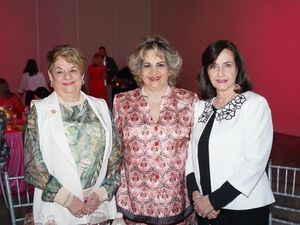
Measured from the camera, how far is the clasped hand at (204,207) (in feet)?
7.26

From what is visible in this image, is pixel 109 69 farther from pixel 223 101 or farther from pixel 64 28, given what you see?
pixel 223 101

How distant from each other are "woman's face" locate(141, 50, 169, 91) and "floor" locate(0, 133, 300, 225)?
3.02m

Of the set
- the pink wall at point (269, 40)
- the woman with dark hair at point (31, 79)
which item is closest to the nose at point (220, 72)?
the pink wall at point (269, 40)

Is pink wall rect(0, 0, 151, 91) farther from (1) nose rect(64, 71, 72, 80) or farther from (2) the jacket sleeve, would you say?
(2) the jacket sleeve

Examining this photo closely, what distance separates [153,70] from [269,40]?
612 centimetres

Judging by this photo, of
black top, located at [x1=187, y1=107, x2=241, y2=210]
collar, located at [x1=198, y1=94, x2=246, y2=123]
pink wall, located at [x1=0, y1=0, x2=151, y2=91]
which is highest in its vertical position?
pink wall, located at [x1=0, y1=0, x2=151, y2=91]

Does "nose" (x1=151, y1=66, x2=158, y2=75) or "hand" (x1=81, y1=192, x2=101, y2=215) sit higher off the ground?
"nose" (x1=151, y1=66, x2=158, y2=75)

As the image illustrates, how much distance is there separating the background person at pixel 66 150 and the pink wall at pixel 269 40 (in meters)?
5.97

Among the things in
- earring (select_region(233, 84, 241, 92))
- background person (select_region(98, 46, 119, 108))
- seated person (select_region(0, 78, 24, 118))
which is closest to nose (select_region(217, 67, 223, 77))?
earring (select_region(233, 84, 241, 92))

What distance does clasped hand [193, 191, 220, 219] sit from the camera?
2213 mm

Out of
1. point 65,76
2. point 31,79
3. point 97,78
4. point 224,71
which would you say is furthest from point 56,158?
point 97,78

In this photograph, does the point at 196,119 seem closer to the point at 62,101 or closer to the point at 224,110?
the point at 224,110

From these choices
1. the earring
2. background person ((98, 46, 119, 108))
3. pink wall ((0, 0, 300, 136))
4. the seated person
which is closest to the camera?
the earring

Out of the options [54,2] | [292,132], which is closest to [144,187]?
[292,132]
